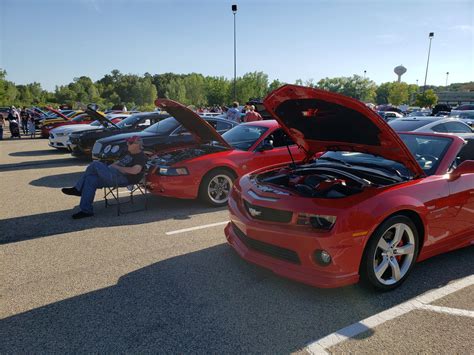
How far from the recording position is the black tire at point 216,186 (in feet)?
19.7

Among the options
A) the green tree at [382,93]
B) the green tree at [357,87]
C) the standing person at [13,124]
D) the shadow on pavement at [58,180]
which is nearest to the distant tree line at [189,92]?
the green tree at [357,87]

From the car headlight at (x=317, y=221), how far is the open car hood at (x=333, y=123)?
3.25 ft

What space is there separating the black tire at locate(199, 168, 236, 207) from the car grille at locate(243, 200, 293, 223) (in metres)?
2.51

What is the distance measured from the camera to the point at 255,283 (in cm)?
339

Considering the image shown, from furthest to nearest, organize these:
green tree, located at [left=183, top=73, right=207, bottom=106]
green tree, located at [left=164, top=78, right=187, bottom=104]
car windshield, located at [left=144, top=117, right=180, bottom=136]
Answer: green tree, located at [left=183, top=73, right=207, bottom=106], green tree, located at [left=164, top=78, right=187, bottom=104], car windshield, located at [left=144, top=117, right=180, bottom=136]

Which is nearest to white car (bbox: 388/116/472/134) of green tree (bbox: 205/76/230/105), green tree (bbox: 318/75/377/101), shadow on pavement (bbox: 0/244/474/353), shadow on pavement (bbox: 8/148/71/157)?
shadow on pavement (bbox: 0/244/474/353)

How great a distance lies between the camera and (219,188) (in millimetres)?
6203

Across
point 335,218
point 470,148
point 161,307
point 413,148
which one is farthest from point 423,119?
point 161,307

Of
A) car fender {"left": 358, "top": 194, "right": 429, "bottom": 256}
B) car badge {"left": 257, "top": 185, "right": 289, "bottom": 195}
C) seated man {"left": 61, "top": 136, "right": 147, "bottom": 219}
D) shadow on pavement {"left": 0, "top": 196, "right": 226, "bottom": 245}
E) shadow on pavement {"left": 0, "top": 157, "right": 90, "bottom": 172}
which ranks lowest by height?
shadow on pavement {"left": 0, "top": 157, "right": 90, "bottom": 172}

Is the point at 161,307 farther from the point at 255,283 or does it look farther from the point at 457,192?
the point at 457,192

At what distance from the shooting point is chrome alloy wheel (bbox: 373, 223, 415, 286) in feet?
10.5

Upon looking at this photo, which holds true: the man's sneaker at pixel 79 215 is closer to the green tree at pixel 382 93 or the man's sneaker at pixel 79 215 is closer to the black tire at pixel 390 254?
the black tire at pixel 390 254

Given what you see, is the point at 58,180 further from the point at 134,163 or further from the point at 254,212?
the point at 254,212

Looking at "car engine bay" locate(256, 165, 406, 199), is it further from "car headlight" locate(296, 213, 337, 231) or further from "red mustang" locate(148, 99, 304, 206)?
"red mustang" locate(148, 99, 304, 206)
